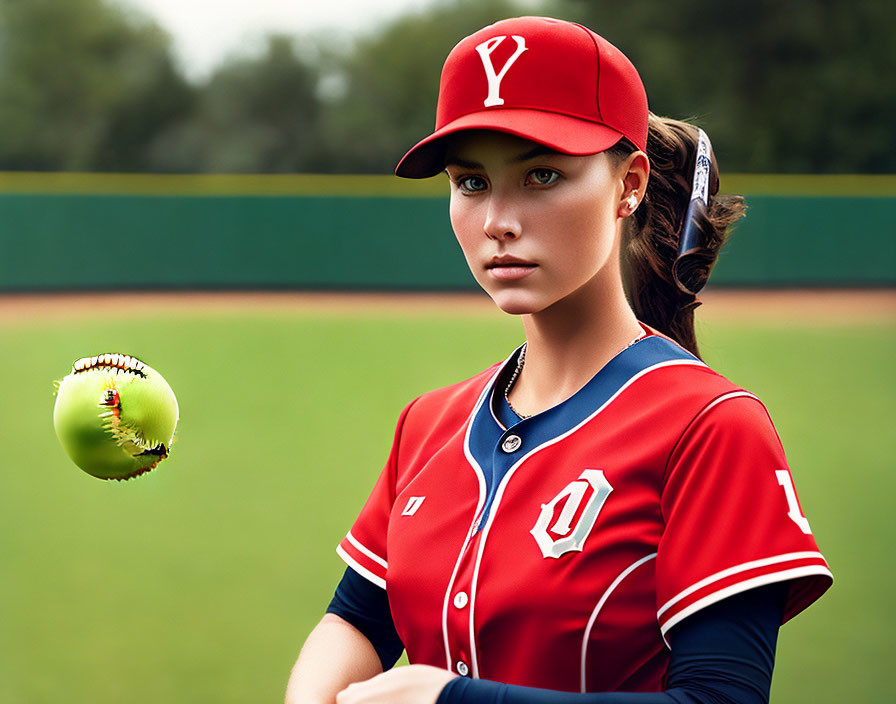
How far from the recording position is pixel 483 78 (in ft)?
4.11

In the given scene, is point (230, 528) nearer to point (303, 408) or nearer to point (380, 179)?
point (303, 408)

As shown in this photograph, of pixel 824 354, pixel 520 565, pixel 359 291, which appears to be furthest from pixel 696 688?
pixel 359 291

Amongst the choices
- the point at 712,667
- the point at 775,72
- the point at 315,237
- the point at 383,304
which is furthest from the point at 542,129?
the point at 775,72

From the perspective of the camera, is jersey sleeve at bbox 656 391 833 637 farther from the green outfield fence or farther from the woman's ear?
the green outfield fence

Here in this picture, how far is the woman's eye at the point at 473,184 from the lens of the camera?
1266 mm

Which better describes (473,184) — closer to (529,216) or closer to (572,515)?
(529,216)

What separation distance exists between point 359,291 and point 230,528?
9.28 metres

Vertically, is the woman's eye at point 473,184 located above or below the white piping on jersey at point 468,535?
above

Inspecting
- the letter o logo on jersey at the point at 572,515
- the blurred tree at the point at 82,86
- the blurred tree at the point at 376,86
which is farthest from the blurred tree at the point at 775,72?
the letter o logo on jersey at the point at 572,515

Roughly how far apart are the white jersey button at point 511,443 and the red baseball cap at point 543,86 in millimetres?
354

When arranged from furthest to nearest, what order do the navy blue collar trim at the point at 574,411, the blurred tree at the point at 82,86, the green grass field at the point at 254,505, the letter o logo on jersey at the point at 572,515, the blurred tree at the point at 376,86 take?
1. the blurred tree at the point at 82,86
2. the blurred tree at the point at 376,86
3. the green grass field at the point at 254,505
4. the navy blue collar trim at the point at 574,411
5. the letter o logo on jersey at the point at 572,515

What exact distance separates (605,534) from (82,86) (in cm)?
3015

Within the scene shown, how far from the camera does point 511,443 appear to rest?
1314 millimetres

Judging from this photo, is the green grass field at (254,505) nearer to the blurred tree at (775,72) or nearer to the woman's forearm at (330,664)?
the woman's forearm at (330,664)
